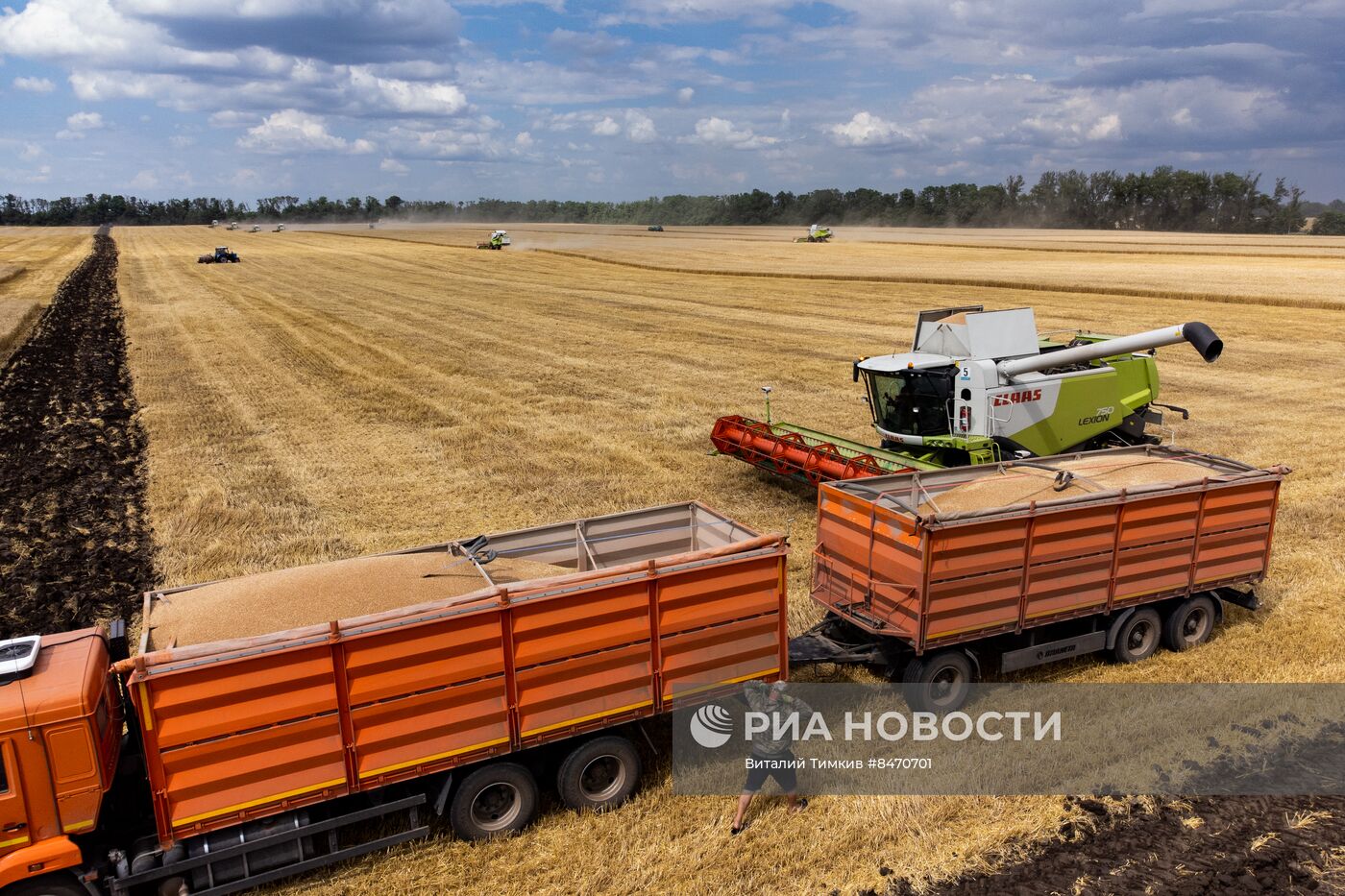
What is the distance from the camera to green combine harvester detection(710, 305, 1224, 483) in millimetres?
13227

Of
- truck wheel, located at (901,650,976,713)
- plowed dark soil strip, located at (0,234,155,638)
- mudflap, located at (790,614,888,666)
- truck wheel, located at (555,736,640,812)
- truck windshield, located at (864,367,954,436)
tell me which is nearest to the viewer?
truck wheel, located at (555,736,640,812)

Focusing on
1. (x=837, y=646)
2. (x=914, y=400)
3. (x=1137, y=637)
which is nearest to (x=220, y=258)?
(x=914, y=400)

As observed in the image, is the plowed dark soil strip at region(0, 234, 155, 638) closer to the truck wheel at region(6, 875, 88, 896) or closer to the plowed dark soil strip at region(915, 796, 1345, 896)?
the truck wheel at region(6, 875, 88, 896)

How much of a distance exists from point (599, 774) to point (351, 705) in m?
2.20

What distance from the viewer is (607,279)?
184 feet

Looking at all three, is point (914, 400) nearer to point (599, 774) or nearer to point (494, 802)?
point (599, 774)

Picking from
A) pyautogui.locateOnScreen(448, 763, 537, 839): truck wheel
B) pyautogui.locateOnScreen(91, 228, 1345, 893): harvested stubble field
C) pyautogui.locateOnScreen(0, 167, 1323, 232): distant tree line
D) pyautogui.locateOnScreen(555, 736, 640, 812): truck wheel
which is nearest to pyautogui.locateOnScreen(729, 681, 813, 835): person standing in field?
pyautogui.locateOnScreen(91, 228, 1345, 893): harvested stubble field

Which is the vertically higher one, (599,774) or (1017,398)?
(1017,398)

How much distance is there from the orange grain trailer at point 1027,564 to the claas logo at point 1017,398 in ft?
7.93

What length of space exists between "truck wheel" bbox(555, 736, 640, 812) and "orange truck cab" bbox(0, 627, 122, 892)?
328 centimetres

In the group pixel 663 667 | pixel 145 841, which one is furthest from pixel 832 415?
pixel 145 841

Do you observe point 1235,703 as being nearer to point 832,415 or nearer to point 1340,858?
point 1340,858

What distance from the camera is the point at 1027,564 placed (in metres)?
9.05

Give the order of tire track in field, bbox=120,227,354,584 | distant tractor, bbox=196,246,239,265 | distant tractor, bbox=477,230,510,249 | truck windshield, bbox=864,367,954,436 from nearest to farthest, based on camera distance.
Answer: tire track in field, bbox=120,227,354,584, truck windshield, bbox=864,367,954,436, distant tractor, bbox=196,246,239,265, distant tractor, bbox=477,230,510,249
